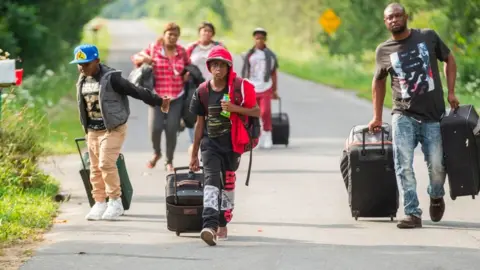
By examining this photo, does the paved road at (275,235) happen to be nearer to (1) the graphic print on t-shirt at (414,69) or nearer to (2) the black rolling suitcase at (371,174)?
(2) the black rolling suitcase at (371,174)

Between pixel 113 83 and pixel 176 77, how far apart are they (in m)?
4.28

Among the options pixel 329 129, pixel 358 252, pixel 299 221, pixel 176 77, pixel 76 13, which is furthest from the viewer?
pixel 76 13

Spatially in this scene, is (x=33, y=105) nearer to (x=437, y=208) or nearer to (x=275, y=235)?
(x=275, y=235)

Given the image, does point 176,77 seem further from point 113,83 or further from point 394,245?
point 394,245

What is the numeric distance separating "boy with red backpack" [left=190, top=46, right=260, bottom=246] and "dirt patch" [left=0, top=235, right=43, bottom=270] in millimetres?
1419

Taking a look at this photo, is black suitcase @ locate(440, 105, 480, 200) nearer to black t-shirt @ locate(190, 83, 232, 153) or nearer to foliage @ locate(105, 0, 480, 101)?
black t-shirt @ locate(190, 83, 232, 153)

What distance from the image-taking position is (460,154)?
38.5ft

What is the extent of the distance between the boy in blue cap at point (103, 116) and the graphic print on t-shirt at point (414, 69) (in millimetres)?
2204

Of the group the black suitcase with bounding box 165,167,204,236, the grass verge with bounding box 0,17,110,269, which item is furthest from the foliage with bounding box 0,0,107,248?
the black suitcase with bounding box 165,167,204,236

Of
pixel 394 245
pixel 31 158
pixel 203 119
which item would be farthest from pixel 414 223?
pixel 31 158

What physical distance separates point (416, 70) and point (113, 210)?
317 cm

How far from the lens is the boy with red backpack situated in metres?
11.0

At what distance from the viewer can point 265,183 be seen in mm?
15758

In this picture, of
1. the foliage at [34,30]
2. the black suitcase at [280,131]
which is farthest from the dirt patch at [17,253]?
the foliage at [34,30]
